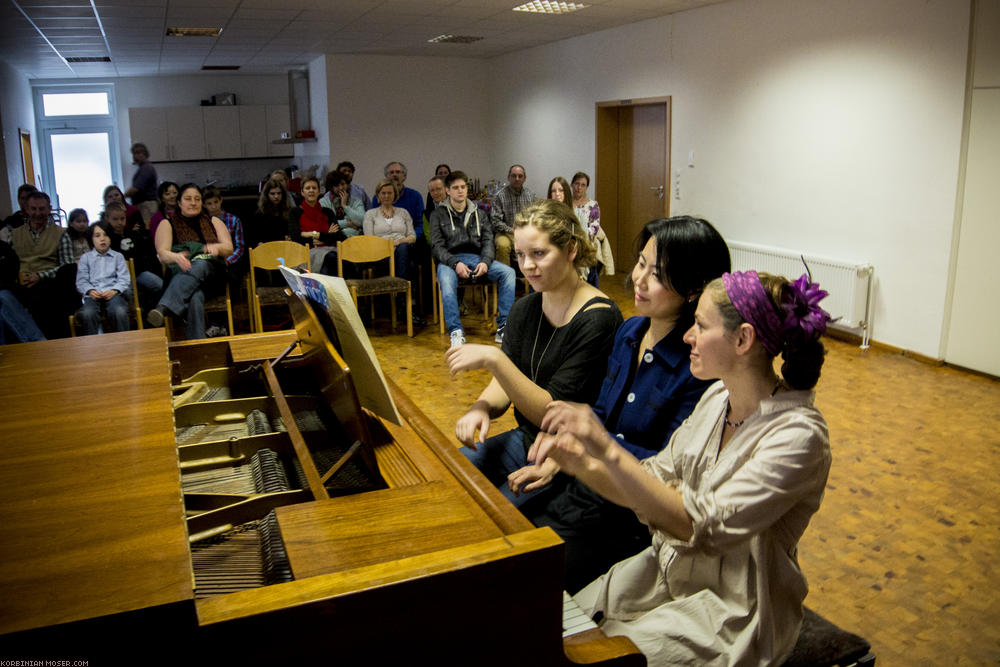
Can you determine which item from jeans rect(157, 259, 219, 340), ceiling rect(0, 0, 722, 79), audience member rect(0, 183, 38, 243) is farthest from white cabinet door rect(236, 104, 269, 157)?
jeans rect(157, 259, 219, 340)

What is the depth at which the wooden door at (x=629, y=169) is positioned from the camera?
30.0ft

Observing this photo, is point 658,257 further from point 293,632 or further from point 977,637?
point 977,637

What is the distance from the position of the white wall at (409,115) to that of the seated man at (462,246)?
5079 mm

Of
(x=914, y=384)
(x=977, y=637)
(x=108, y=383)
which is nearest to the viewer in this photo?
(x=108, y=383)

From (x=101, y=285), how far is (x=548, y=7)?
5.12 meters

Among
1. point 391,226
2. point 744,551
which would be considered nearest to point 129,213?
point 391,226

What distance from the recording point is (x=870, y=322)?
6336 millimetres

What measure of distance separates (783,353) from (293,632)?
101 centimetres

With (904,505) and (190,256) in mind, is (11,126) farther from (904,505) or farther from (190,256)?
(904,505)

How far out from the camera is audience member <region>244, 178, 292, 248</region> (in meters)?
7.98

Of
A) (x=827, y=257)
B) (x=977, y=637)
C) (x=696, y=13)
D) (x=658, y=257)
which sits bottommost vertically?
(x=977, y=637)

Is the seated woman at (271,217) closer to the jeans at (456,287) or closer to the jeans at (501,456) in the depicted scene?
the jeans at (456,287)

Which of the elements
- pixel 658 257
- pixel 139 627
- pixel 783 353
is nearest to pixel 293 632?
pixel 139 627

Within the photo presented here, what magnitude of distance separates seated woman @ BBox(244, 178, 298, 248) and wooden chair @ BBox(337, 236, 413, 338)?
118 cm
